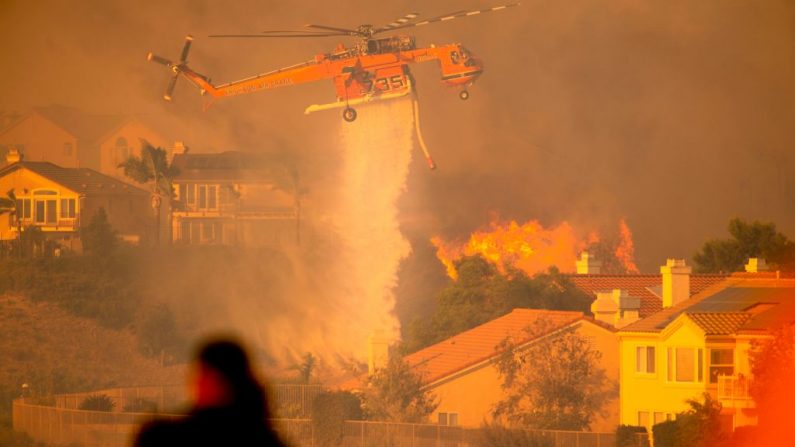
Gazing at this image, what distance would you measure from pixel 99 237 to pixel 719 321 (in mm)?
49618

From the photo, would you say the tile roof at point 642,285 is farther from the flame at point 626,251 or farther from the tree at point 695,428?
the flame at point 626,251

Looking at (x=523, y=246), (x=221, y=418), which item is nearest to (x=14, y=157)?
(x=523, y=246)

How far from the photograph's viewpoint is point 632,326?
69750mm

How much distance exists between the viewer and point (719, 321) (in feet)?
216

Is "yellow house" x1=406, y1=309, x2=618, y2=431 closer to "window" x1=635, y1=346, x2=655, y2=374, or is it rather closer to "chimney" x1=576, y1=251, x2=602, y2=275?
"window" x1=635, y1=346, x2=655, y2=374

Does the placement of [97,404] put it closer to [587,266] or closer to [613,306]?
[613,306]

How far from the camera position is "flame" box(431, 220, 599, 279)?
108 meters

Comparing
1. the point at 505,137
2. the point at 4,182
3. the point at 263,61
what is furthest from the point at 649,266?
the point at 4,182

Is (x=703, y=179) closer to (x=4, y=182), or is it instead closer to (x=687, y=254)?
(x=687, y=254)

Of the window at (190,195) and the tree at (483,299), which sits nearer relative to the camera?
the tree at (483,299)

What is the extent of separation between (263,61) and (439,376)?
166 ft

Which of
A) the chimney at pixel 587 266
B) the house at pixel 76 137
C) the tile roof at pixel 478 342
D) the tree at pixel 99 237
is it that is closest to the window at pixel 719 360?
the tile roof at pixel 478 342

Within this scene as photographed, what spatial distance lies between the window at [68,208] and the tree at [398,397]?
151ft

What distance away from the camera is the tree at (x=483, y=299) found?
86875 mm
